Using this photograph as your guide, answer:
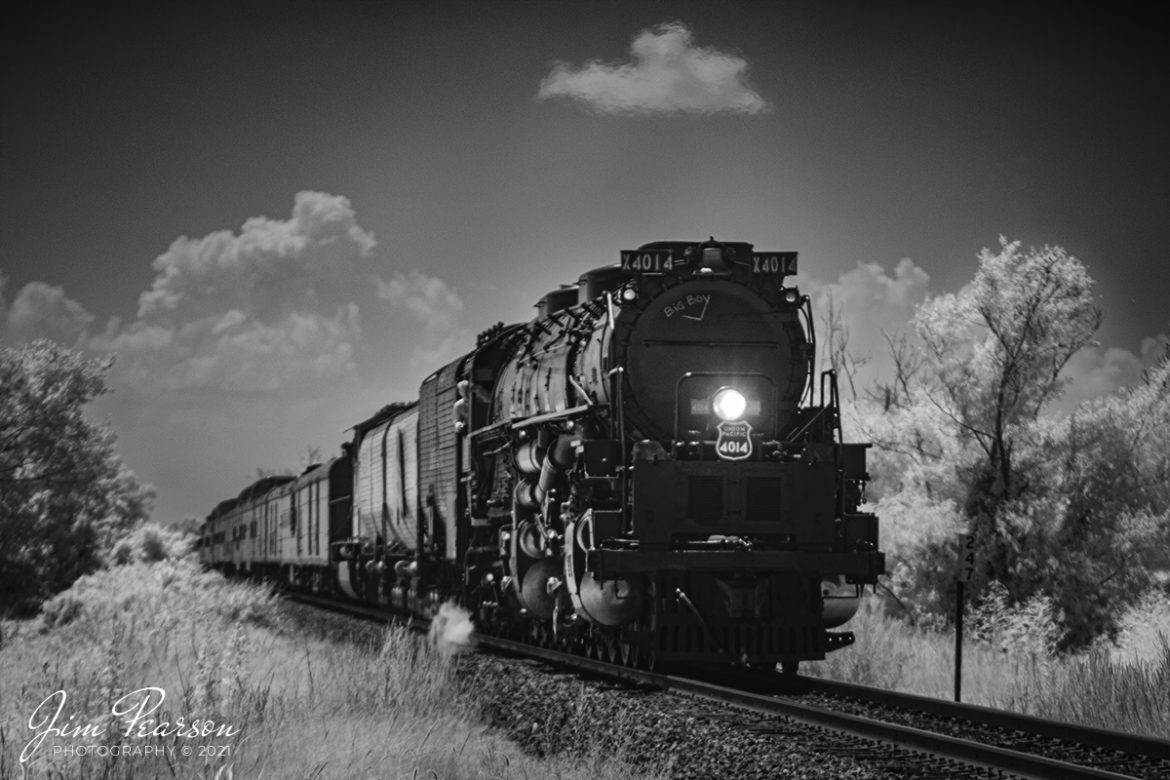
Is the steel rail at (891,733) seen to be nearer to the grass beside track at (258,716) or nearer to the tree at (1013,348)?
the grass beside track at (258,716)

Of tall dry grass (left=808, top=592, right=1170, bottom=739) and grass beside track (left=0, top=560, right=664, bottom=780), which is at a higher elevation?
grass beside track (left=0, top=560, right=664, bottom=780)

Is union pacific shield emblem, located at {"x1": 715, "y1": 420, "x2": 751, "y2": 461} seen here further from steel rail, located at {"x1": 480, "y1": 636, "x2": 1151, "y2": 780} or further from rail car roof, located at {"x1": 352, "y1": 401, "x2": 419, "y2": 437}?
rail car roof, located at {"x1": 352, "y1": 401, "x2": 419, "y2": 437}

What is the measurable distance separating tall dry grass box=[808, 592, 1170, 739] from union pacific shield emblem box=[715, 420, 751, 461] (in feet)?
11.3

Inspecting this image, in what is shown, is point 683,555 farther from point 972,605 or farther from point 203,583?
point 203,583

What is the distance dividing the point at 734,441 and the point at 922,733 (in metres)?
4.37

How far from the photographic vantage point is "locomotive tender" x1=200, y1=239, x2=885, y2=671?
12312 mm

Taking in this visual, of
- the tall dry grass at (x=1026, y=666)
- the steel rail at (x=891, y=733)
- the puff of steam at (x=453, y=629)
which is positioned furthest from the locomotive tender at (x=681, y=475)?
the tall dry grass at (x=1026, y=666)

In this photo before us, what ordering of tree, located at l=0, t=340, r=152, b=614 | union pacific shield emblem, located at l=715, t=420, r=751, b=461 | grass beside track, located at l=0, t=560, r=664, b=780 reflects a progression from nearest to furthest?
grass beside track, located at l=0, t=560, r=664, b=780 < union pacific shield emblem, located at l=715, t=420, r=751, b=461 < tree, located at l=0, t=340, r=152, b=614

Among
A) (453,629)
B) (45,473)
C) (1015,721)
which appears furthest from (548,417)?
(45,473)

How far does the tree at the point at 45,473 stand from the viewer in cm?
2525

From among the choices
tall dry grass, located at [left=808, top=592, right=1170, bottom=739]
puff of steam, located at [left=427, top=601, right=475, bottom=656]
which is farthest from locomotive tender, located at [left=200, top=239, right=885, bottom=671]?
tall dry grass, located at [left=808, top=592, right=1170, bottom=739]

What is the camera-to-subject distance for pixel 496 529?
17.1 metres

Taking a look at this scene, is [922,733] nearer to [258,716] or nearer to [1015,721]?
[1015,721]

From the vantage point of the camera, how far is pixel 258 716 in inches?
355
